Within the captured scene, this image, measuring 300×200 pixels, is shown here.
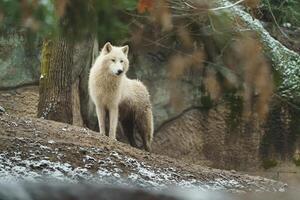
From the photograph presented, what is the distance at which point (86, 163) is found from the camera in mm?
6340

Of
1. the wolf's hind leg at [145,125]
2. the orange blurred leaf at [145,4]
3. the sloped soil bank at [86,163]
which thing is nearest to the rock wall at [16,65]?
the wolf's hind leg at [145,125]

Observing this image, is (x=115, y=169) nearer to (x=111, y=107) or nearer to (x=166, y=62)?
(x=111, y=107)

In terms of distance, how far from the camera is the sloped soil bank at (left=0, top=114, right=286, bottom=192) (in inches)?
235

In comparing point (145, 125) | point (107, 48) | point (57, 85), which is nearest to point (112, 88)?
point (107, 48)

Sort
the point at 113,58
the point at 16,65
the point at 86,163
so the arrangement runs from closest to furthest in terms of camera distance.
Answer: the point at 86,163 → the point at 113,58 → the point at 16,65

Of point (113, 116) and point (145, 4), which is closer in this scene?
point (145, 4)

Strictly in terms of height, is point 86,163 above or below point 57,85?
below

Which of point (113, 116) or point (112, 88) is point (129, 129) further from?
point (112, 88)

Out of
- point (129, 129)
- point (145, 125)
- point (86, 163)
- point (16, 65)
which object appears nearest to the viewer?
point (86, 163)

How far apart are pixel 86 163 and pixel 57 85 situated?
8.65ft

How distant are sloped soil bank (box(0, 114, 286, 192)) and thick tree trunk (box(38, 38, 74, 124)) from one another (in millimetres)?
1399

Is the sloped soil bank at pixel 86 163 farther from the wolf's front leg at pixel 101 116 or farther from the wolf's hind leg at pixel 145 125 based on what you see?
the wolf's hind leg at pixel 145 125

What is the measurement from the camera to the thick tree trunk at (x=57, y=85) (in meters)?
8.78

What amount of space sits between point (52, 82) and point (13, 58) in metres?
2.44
